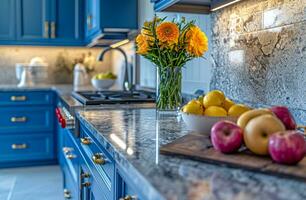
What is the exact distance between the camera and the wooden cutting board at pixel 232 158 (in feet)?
2.35

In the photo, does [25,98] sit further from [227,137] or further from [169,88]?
[227,137]

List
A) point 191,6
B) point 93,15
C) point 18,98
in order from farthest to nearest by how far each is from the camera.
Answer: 1. point 18,98
2. point 93,15
3. point 191,6

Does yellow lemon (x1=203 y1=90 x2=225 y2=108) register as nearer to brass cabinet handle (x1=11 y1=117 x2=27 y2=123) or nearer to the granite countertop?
the granite countertop

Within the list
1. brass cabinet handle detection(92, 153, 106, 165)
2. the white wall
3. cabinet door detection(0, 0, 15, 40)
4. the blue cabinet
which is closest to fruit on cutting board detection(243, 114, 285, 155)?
brass cabinet handle detection(92, 153, 106, 165)

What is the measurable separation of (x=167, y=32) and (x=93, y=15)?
6.73ft

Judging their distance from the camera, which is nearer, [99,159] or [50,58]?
[99,159]

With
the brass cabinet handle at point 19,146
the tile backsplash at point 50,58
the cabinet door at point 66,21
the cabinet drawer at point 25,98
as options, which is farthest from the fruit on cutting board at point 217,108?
the tile backsplash at point 50,58

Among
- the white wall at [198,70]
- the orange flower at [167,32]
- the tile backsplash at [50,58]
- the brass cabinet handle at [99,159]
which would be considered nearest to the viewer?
the brass cabinet handle at [99,159]

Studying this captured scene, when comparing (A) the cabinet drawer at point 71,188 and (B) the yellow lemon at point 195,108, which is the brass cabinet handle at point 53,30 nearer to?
(A) the cabinet drawer at point 71,188

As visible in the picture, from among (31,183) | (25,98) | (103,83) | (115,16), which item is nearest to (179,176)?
(115,16)

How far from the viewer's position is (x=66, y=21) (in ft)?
13.3

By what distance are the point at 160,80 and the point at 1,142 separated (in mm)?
2572

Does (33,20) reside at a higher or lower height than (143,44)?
Result: higher

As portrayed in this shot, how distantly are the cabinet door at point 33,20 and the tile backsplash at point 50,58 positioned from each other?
1.07 ft
